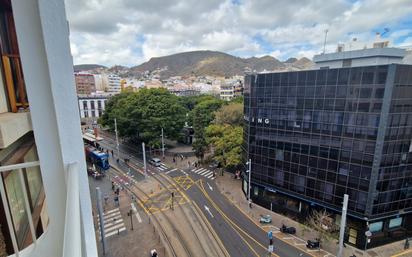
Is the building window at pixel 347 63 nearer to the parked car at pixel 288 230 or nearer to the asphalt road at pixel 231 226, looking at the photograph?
the parked car at pixel 288 230

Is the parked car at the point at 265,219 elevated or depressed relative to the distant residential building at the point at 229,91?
depressed

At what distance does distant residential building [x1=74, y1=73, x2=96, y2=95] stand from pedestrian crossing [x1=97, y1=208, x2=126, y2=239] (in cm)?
8431

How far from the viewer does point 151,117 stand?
3409cm

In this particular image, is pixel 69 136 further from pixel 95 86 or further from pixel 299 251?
pixel 95 86

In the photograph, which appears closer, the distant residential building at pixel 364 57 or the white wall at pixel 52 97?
the white wall at pixel 52 97

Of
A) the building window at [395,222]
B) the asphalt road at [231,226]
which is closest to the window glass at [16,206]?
the asphalt road at [231,226]

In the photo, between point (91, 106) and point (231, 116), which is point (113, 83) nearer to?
point (91, 106)

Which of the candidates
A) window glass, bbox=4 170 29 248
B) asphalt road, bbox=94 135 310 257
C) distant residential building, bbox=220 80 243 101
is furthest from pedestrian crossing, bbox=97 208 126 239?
distant residential building, bbox=220 80 243 101

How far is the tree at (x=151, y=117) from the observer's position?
112ft

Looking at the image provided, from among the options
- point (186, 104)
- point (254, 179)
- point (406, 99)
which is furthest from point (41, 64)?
point (186, 104)

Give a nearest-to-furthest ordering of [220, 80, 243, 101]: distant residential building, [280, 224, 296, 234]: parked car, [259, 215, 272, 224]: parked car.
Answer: [280, 224, 296, 234]: parked car < [259, 215, 272, 224]: parked car < [220, 80, 243, 101]: distant residential building

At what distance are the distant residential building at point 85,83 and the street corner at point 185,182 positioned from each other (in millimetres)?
80755

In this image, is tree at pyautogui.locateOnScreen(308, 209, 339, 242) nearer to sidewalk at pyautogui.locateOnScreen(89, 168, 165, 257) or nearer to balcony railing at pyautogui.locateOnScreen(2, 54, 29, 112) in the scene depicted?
sidewalk at pyautogui.locateOnScreen(89, 168, 165, 257)

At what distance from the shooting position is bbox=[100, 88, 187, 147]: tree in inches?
1350
